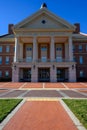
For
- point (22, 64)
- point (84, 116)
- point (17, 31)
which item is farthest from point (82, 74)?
point (84, 116)

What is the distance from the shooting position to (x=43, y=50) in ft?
148

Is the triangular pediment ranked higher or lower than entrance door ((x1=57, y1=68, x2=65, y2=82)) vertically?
higher

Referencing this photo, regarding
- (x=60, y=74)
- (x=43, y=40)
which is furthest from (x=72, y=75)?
(x=43, y=40)

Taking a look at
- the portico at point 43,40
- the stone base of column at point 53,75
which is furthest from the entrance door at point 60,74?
the stone base of column at point 53,75

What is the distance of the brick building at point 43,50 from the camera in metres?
38.1

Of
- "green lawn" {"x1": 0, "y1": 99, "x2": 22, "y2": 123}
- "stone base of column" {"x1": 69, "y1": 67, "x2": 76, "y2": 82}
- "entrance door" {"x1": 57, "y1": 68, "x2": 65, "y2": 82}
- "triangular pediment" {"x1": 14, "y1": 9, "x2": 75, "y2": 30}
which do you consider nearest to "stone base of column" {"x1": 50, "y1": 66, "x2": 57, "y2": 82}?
"stone base of column" {"x1": 69, "y1": 67, "x2": 76, "y2": 82}

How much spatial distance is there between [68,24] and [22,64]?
47.6 ft

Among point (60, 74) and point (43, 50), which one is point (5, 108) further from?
point (43, 50)

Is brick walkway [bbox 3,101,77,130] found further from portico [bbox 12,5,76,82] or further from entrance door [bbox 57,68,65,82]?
entrance door [bbox 57,68,65,82]

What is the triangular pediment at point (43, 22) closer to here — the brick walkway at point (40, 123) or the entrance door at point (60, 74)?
the entrance door at point (60, 74)

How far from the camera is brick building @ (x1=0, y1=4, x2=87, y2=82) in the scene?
38062 mm

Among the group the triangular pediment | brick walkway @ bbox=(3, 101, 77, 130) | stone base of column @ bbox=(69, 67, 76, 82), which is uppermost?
the triangular pediment

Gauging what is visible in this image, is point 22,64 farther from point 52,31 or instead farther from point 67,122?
point 67,122

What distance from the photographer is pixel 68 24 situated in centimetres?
3928
